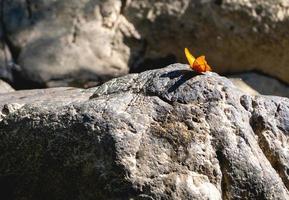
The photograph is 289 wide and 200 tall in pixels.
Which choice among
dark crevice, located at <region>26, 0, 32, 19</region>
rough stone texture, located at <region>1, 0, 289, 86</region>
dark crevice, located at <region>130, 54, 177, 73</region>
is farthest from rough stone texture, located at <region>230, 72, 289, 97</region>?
dark crevice, located at <region>26, 0, 32, 19</region>

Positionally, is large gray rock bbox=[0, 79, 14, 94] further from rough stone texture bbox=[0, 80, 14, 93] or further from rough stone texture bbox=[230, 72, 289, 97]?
rough stone texture bbox=[230, 72, 289, 97]

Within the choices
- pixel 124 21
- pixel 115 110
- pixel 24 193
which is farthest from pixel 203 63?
pixel 124 21

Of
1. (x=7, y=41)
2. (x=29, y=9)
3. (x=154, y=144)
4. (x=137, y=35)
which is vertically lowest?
(x=7, y=41)

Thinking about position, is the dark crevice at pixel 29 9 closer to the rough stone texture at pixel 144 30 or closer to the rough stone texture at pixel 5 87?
the rough stone texture at pixel 144 30

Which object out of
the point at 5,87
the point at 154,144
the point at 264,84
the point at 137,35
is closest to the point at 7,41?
the point at 5,87

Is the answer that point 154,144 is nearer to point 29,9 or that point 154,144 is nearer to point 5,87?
point 5,87

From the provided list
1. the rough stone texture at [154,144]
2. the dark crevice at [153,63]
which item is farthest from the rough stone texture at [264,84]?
the rough stone texture at [154,144]
